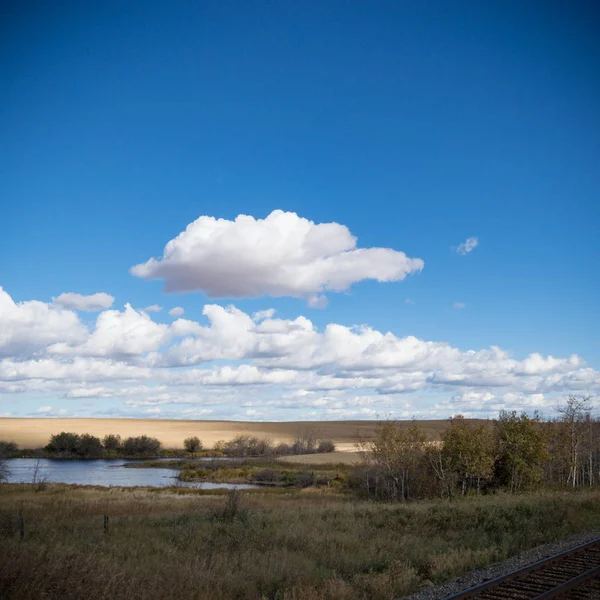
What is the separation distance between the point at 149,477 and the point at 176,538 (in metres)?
58.8

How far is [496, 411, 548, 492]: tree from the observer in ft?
129

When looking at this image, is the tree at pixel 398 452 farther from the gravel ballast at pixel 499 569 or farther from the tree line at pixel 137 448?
the tree line at pixel 137 448

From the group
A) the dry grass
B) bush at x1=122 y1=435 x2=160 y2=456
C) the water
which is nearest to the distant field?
bush at x1=122 y1=435 x2=160 y2=456

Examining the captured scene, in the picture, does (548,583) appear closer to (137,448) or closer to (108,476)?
(108,476)

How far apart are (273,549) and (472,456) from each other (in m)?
27.8

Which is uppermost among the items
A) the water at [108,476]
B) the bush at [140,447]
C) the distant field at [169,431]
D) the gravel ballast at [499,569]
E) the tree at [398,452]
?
the gravel ballast at [499,569]

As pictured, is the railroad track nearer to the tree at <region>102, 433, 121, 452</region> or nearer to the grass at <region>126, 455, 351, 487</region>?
the grass at <region>126, 455, 351, 487</region>

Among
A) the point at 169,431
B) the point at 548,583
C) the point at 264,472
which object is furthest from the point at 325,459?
the point at 169,431

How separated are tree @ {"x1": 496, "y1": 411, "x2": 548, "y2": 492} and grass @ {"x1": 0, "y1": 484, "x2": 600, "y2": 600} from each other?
1566cm

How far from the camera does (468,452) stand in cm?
3869

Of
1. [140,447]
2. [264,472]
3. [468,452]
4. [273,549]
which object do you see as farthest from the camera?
[140,447]

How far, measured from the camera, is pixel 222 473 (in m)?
72.9

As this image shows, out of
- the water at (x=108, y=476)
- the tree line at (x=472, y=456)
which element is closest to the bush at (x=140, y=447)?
the water at (x=108, y=476)

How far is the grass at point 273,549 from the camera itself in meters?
9.27
